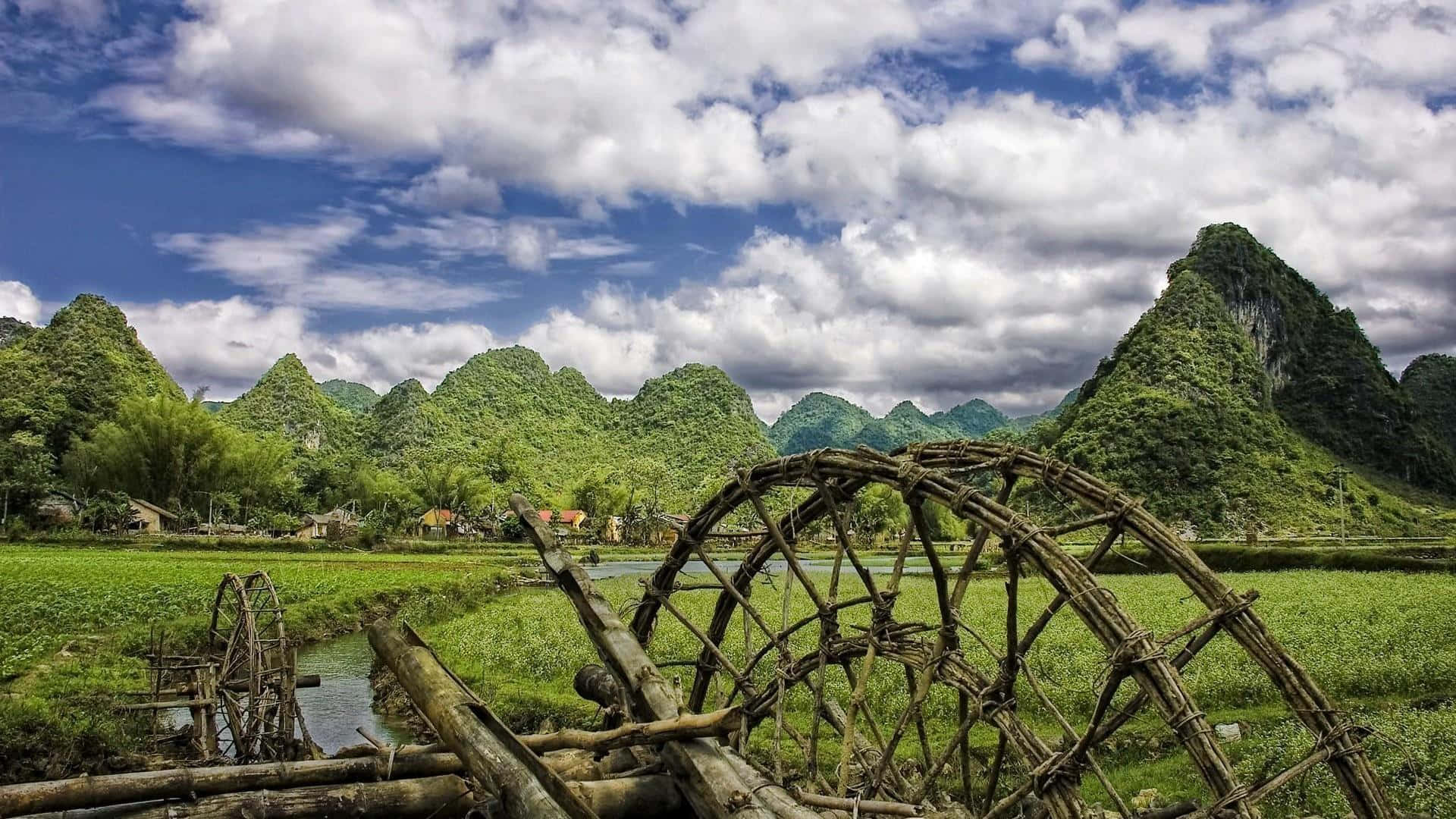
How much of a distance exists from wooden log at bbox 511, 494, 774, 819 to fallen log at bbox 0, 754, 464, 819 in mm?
954

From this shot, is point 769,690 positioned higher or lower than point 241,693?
higher

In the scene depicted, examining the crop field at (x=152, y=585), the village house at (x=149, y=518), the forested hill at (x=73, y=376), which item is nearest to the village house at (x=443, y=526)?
the village house at (x=149, y=518)

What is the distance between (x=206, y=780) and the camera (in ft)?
12.9

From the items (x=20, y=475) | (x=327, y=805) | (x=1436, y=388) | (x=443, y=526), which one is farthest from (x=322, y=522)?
(x=1436, y=388)

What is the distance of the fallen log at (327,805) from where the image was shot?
3.76 m

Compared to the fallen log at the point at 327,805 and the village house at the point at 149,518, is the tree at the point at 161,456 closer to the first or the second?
the village house at the point at 149,518

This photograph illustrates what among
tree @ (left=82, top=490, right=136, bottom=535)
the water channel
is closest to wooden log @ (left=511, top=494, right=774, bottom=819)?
the water channel

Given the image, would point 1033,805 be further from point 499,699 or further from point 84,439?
point 84,439

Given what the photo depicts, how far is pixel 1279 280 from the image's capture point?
374 feet

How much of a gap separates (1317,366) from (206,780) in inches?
5188

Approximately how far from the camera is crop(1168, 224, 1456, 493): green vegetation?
101 metres

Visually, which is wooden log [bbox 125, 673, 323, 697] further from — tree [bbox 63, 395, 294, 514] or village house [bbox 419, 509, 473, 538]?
village house [bbox 419, 509, 473, 538]

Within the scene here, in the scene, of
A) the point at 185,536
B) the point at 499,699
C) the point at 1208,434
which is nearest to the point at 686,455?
the point at 1208,434

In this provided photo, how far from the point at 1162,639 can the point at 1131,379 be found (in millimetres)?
98549
